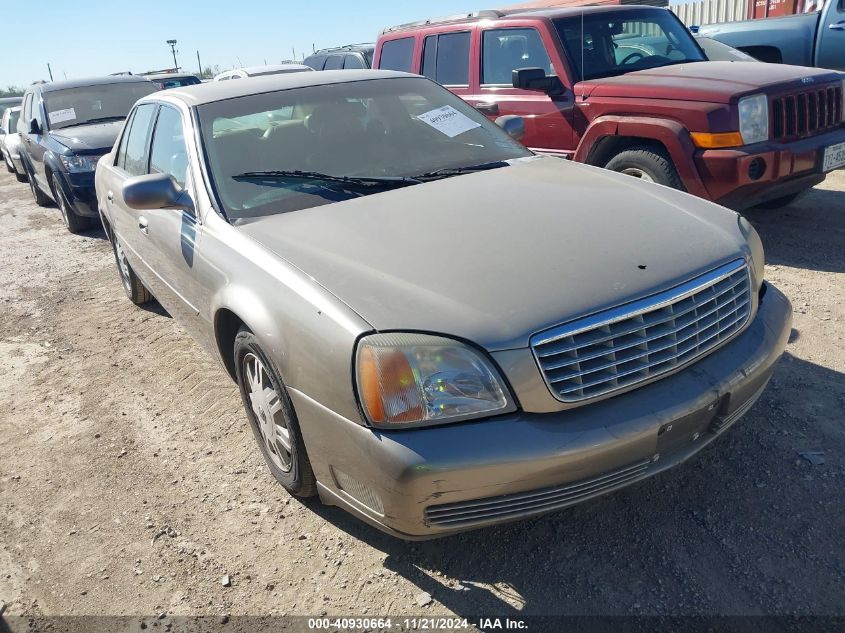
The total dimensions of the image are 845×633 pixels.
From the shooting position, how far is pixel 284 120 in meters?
3.36

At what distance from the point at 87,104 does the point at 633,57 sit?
6868mm

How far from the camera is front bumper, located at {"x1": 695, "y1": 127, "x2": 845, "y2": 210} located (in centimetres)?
471

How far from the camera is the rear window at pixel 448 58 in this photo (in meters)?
6.54

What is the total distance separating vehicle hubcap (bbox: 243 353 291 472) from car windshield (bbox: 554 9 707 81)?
13.6 feet

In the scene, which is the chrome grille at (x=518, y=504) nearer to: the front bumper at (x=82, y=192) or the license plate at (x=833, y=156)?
the license plate at (x=833, y=156)

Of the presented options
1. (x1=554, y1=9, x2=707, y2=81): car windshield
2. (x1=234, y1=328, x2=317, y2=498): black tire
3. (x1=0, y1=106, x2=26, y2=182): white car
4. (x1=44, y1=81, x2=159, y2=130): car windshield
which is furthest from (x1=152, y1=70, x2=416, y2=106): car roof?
(x1=0, y1=106, x2=26, y2=182): white car

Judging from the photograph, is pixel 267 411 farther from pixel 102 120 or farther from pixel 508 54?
pixel 102 120

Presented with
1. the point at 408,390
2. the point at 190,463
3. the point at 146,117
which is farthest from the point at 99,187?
the point at 408,390

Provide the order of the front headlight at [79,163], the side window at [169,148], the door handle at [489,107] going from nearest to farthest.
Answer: the side window at [169,148] < the door handle at [489,107] < the front headlight at [79,163]

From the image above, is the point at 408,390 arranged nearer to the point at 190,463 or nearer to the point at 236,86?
the point at 190,463

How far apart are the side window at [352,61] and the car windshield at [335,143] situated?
801 cm

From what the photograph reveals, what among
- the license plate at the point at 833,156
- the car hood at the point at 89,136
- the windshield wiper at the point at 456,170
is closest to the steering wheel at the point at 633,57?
the license plate at the point at 833,156

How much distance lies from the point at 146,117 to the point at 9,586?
111 inches

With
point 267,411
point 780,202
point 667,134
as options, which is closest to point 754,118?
point 667,134
